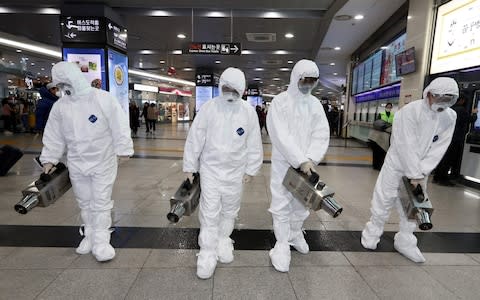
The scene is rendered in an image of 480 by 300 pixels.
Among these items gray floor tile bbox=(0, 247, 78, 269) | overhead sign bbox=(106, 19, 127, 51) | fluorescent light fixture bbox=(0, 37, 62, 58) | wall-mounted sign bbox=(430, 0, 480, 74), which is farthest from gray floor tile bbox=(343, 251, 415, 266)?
fluorescent light fixture bbox=(0, 37, 62, 58)

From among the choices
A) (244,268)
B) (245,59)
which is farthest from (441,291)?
(245,59)

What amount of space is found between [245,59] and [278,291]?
45.5 ft

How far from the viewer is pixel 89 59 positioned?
24.3ft

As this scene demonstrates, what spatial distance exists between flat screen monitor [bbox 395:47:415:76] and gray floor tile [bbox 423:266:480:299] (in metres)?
4.91

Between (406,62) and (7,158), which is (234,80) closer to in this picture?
(7,158)

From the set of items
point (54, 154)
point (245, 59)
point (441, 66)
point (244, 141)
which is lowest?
point (54, 154)

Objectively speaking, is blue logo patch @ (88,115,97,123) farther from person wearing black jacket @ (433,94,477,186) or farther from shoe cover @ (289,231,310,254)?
person wearing black jacket @ (433,94,477,186)

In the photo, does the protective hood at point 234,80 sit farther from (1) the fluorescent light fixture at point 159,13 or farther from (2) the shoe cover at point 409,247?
(1) the fluorescent light fixture at point 159,13

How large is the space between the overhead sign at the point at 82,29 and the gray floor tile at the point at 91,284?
6.58m

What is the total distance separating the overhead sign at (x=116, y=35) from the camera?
745 centimetres

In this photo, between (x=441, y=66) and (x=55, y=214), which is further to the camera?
(x=441, y=66)

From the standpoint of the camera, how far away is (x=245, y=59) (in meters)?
14.8

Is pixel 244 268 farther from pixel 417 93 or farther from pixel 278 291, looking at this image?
pixel 417 93

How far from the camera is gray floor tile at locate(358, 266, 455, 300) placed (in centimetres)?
213
